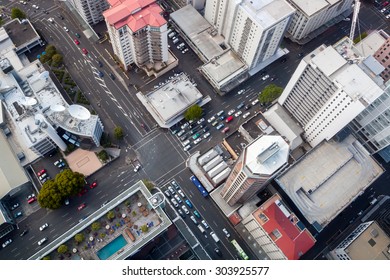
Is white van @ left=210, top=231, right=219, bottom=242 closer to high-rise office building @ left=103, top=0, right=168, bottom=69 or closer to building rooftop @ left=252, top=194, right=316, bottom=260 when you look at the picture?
building rooftop @ left=252, top=194, right=316, bottom=260

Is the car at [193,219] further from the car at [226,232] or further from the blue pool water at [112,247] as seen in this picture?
the blue pool water at [112,247]

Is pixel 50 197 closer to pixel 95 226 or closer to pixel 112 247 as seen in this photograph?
pixel 95 226

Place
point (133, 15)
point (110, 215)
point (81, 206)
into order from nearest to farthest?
point (110, 215) < point (81, 206) < point (133, 15)

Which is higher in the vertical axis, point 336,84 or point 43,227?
point 43,227

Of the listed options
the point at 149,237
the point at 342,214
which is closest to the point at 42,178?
the point at 149,237

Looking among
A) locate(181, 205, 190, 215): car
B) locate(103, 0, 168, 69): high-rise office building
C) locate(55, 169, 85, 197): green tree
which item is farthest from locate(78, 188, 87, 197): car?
locate(103, 0, 168, 69): high-rise office building

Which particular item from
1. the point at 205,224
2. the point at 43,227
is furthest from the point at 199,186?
the point at 43,227
